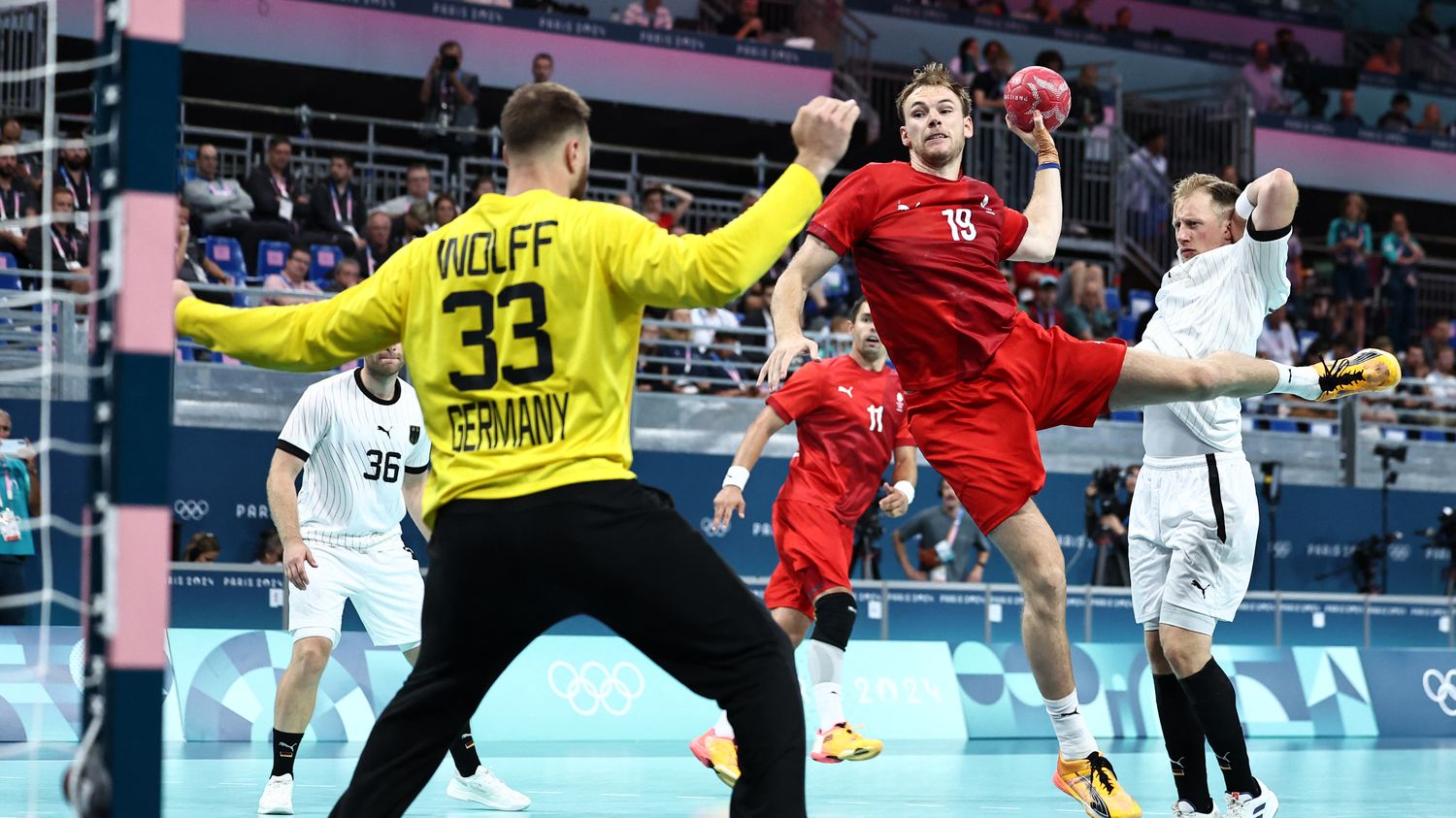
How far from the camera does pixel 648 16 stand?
25094mm

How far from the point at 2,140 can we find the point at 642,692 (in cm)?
880

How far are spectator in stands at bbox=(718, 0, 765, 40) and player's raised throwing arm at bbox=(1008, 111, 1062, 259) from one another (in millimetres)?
18521

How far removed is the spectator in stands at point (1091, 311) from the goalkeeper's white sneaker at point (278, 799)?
14.9 meters

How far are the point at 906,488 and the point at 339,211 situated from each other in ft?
35.7

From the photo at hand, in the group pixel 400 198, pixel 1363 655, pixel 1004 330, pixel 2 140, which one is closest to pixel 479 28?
pixel 400 198

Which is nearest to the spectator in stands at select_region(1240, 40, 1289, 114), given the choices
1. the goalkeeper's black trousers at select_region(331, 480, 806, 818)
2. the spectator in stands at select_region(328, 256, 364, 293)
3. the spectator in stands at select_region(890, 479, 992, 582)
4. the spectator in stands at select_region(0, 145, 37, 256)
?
the spectator in stands at select_region(890, 479, 992, 582)

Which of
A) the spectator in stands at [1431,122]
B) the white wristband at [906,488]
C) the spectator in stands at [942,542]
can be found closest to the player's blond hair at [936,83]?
the white wristband at [906,488]

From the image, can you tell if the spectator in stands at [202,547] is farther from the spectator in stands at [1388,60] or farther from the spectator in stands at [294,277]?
the spectator in stands at [1388,60]

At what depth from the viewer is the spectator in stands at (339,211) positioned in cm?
1834

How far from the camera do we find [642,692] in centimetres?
1371

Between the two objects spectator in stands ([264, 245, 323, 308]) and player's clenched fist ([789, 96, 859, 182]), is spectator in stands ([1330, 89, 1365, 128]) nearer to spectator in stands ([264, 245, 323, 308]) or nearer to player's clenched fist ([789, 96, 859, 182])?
spectator in stands ([264, 245, 323, 308])

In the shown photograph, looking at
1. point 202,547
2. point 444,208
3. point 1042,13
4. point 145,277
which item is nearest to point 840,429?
point 145,277

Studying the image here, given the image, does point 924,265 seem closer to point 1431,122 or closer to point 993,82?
point 993,82

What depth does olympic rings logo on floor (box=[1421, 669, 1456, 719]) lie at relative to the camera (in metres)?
16.5
